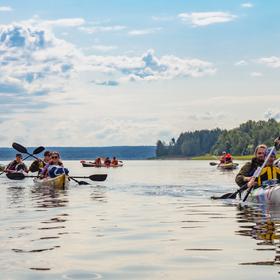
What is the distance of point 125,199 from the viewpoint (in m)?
23.4

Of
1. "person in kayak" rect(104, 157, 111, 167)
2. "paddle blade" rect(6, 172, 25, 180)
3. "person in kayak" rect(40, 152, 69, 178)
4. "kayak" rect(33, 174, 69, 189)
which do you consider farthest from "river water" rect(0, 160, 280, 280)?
"person in kayak" rect(104, 157, 111, 167)

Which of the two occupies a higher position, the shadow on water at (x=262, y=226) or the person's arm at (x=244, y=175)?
the person's arm at (x=244, y=175)

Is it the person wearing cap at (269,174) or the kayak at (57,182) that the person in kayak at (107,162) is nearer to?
the kayak at (57,182)

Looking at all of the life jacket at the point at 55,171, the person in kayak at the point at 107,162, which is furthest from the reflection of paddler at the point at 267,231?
the person in kayak at the point at 107,162

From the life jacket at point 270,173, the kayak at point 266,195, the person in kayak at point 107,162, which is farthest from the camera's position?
the person in kayak at point 107,162

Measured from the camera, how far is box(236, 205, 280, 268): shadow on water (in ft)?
33.2

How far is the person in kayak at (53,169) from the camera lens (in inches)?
1206

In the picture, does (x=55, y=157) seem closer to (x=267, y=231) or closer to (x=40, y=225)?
(x=40, y=225)

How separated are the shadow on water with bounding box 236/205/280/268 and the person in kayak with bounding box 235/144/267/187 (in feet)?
6.99

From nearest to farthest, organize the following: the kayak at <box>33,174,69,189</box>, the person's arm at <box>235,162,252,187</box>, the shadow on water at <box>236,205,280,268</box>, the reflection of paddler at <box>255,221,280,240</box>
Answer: the shadow on water at <box>236,205,280,268</box>, the reflection of paddler at <box>255,221,280,240</box>, the person's arm at <box>235,162,252,187</box>, the kayak at <box>33,174,69,189</box>

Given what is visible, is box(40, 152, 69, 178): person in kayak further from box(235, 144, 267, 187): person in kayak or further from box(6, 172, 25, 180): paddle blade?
box(235, 144, 267, 187): person in kayak

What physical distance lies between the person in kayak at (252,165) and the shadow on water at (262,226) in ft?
6.99

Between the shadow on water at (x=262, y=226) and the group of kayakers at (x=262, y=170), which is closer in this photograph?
the shadow on water at (x=262, y=226)

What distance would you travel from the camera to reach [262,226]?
13359 mm
